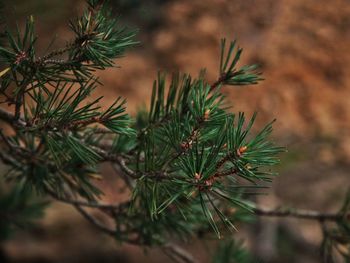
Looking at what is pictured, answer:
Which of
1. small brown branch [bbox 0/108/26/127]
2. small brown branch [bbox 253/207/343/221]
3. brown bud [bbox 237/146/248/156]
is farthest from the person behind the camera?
small brown branch [bbox 253/207/343/221]

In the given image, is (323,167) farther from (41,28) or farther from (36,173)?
(36,173)

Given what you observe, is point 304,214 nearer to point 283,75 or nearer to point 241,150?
point 241,150

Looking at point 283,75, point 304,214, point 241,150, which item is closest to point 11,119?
point 241,150

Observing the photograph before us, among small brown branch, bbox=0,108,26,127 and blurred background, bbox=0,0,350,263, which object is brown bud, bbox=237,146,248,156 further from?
blurred background, bbox=0,0,350,263

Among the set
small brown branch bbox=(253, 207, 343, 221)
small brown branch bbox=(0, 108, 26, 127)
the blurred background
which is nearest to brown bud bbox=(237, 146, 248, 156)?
small brown branch bbox=(0, 108, 26, 127)

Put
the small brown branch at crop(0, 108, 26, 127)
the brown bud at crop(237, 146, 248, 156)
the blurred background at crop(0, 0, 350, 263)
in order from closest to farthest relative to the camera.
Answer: the brown bud at crop(237, 146, 248, 156), the small brown branch at crop(0, 108, 26, 127), the blurred background at crop(0, 0, 350, 263)

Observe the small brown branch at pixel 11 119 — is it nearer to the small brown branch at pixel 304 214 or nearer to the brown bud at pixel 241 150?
the brown bud at pixel 241 150

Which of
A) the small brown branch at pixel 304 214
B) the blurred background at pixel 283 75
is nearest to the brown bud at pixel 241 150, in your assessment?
the small brown branch at pixel 304 214

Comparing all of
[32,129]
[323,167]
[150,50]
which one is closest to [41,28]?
[150,50]

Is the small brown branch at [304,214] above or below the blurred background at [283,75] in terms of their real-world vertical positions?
below
